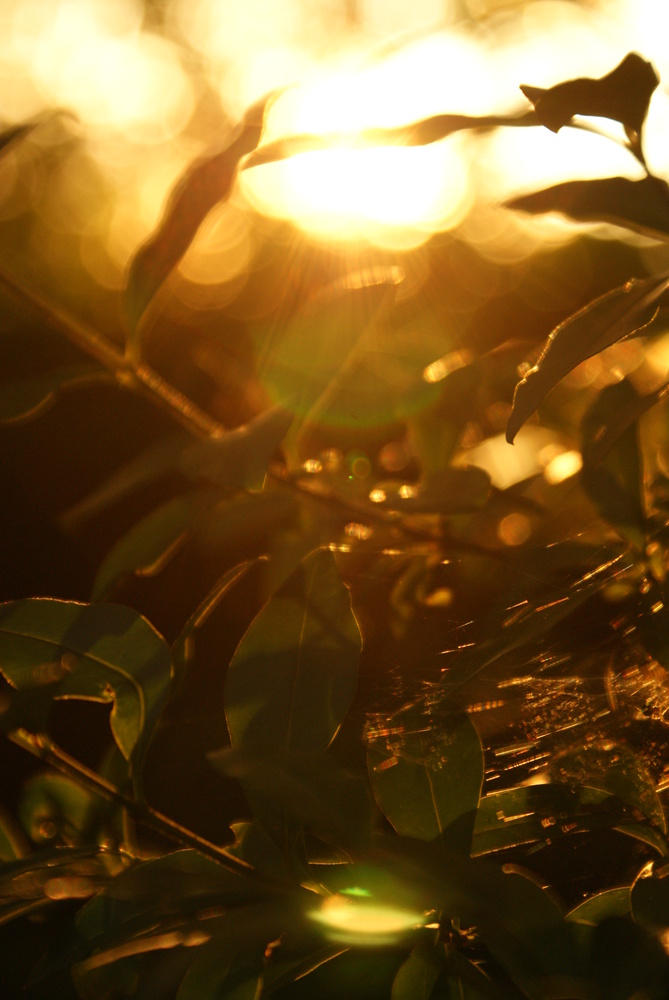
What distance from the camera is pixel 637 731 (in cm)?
60

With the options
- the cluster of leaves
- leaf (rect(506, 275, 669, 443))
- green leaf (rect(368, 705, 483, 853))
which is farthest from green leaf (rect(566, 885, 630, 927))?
leaf (rect(506, 275, 669, 443))

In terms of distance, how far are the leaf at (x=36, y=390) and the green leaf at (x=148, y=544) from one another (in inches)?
6.0

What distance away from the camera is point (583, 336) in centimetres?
53

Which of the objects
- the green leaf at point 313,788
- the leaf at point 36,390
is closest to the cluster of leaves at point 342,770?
the green leaf at point 313,788

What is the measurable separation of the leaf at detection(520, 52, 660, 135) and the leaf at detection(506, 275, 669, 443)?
15 cm

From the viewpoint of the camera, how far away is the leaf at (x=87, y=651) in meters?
0.63

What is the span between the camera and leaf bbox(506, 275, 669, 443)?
0.51m

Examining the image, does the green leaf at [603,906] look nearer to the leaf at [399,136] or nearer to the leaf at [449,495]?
the leaf at [449,495]

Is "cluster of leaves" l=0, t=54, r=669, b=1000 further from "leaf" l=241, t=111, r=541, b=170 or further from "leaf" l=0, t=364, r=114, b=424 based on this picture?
"leaf" l=0, t=364, r=114, b=424

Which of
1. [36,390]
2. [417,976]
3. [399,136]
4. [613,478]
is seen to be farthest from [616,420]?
[36,390]

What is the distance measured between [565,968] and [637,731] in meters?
0.18

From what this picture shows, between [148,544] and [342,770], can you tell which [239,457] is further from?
[148,544]

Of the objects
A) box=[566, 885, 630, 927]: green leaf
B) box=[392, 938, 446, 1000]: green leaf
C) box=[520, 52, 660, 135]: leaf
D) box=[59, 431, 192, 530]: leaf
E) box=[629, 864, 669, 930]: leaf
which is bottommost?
box=[566, 885, 630, 927]: green leaf

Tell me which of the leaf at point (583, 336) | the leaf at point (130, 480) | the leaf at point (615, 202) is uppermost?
the leaf at point (615, 202)
